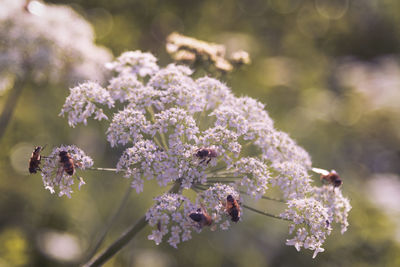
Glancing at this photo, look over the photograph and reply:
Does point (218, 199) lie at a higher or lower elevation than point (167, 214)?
higher

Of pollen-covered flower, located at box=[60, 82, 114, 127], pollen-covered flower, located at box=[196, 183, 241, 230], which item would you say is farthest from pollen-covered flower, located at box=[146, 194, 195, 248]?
pollen-covered flower, located at box=[60, 82, 114, 127]

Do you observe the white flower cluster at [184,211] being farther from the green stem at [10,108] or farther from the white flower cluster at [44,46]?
the white flower cluster at [44,46]

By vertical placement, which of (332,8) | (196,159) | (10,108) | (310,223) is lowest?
(310,223)

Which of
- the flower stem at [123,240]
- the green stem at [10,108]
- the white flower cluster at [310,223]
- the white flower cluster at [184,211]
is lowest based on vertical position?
the flower stem at [123,240]

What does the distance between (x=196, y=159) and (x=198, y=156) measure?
0.11 feet

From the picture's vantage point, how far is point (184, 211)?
3.49 m

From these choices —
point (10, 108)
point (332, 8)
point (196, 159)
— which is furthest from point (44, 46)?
point (332, 8)

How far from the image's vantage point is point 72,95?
415 cm

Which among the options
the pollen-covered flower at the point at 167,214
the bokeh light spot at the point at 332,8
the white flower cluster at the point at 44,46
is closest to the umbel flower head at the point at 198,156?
the pollen-covered flower at the point at 167,214

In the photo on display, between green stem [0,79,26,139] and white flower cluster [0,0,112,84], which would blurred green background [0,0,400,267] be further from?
white flower cluster [0,0,112,84]

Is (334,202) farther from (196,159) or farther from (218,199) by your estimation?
(196,159)

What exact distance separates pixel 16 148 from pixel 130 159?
512 cm

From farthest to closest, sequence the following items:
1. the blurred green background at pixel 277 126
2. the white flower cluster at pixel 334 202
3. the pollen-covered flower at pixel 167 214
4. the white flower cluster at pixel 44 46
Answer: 1. the blurred green background at pixel 277 126
2. the white flower cluster at pixel 44 46
3. the white flower cluster at pixel 334 202
4. the pollen-covered flower at pixel 167 214

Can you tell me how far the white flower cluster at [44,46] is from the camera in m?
5.92
